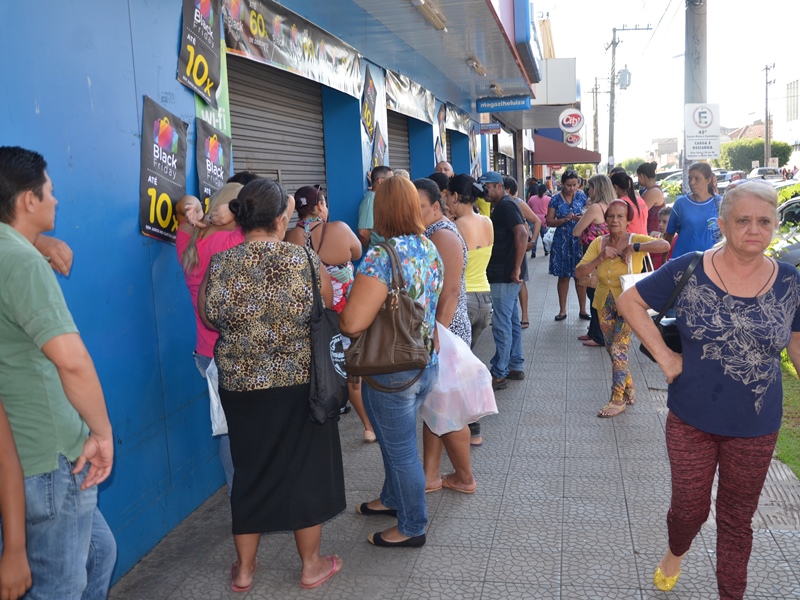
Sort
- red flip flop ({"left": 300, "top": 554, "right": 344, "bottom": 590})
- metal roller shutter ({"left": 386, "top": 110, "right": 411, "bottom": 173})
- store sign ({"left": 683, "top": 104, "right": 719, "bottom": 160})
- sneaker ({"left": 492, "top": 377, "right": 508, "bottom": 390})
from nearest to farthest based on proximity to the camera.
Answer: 1. red flip flop ({"left": 300, "top": 554, "right": 344, "bottom": 590})
2. sneaker ({"left": 492, "top": 377, "right": 508, "bottom": 390})
3. store sign ({"left": 683, "top": 104, "right": 719, "bottom": 160})
4. metal roller shutter ({"left": 386, "top": 110, "right": 411, "bottom": 173})

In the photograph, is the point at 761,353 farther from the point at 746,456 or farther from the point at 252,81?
the point at 252,81

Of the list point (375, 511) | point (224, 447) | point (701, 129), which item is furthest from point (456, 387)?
point (701, 129)

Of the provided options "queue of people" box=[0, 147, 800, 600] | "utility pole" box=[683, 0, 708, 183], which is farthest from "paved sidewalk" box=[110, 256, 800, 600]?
"utility pole" box=[683, 0, 708, 183]

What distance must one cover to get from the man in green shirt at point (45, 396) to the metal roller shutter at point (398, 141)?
847cm

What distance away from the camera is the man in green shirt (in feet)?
6.51

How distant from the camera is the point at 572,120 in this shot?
2078 cm

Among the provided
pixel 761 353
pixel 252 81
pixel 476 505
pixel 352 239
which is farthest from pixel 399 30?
pixel 761 353

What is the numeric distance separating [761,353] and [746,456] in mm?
418

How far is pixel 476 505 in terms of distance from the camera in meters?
4.21

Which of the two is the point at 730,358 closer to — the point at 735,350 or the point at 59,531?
the point at 735,350

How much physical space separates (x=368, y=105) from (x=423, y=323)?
5.22 metres

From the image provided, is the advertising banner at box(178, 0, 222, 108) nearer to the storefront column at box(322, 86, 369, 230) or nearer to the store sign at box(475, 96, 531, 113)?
the storefront column at box(322, 86, 369, 230)

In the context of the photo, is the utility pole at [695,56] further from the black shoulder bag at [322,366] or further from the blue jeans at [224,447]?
the black shoulder bag at [322,366]

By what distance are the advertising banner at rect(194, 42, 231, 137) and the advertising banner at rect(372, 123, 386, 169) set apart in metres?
3.59
